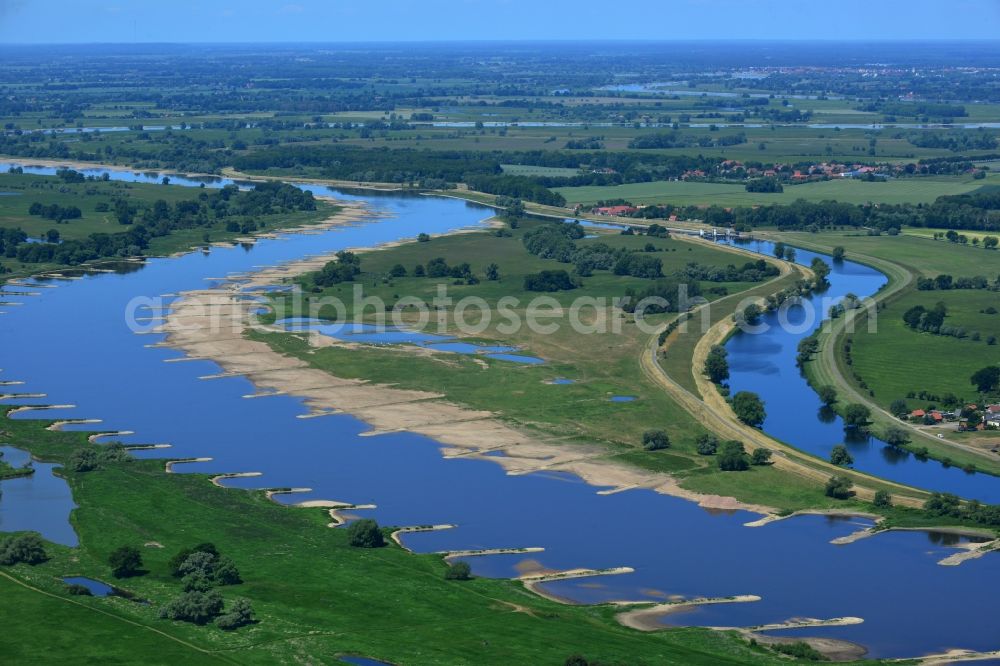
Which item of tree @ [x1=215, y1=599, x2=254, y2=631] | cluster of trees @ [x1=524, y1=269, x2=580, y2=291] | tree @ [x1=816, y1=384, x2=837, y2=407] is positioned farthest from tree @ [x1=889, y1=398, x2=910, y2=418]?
cluster of trees @ [x1=524, y1=269, x2=580, y2=291]

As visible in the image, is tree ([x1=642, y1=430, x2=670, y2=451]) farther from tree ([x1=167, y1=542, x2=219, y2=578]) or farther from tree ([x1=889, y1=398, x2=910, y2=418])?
tree ([x1=167, y1=542, x2=219, y2=578])

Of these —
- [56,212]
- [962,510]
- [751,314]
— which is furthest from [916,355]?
[56,212]

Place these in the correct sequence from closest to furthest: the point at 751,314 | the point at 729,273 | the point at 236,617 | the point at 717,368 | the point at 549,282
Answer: the point at 236,617, the point at 717,368, the point at 751,314, the point at 549,282, the point at 729,273

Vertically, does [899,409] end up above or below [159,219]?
below

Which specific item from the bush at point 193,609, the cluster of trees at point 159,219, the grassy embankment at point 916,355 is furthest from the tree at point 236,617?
the cluster of trees at point 159,219

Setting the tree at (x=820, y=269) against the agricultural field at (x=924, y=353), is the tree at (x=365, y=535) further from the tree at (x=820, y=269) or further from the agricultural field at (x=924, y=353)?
the tree at (x=820, y=269)

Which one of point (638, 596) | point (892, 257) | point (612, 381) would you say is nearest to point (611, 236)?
point (892, 257)

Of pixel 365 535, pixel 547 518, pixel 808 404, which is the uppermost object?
pixel 365 535

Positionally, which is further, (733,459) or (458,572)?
(733,459)

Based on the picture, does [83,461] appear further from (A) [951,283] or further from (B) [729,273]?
(A) [951,283]
